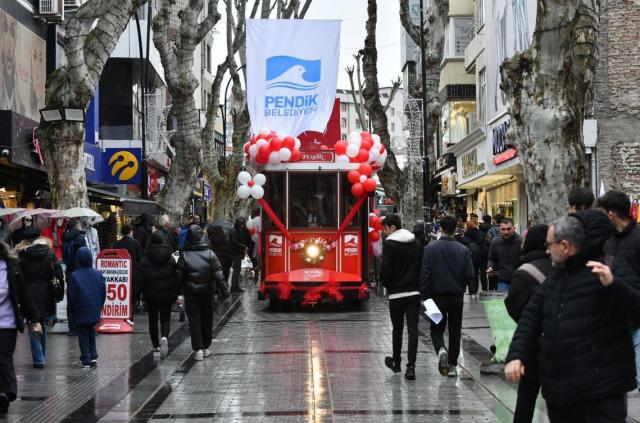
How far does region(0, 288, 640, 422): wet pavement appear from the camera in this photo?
9.69 meters

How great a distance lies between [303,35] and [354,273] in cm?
480

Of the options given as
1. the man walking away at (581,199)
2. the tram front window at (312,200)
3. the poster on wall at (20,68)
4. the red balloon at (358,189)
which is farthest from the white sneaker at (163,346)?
the poster on wall at (20,68)

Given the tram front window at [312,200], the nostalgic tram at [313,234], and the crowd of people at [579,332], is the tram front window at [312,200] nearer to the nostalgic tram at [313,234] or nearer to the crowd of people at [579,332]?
the nostalgic tram at [313,234]

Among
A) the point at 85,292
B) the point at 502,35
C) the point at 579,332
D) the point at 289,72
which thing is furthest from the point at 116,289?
the point at 502,35

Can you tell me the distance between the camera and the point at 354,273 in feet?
67.1

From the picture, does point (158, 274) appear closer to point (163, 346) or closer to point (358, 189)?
point (163, 346)

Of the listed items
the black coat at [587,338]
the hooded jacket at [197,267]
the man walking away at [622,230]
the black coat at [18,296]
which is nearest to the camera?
the black coat at [587,338]

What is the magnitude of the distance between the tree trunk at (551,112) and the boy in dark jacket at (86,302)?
5262 millimetres

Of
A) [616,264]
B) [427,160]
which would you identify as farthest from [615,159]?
[616,264]

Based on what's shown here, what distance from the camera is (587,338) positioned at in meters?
5.67

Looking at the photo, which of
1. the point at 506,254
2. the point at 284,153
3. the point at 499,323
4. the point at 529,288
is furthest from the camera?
the point at 284,153

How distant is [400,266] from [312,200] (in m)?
8.39

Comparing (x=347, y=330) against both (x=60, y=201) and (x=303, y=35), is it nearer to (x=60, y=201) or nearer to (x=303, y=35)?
(x=60, y=201)

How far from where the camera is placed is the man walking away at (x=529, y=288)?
22.6 feet
